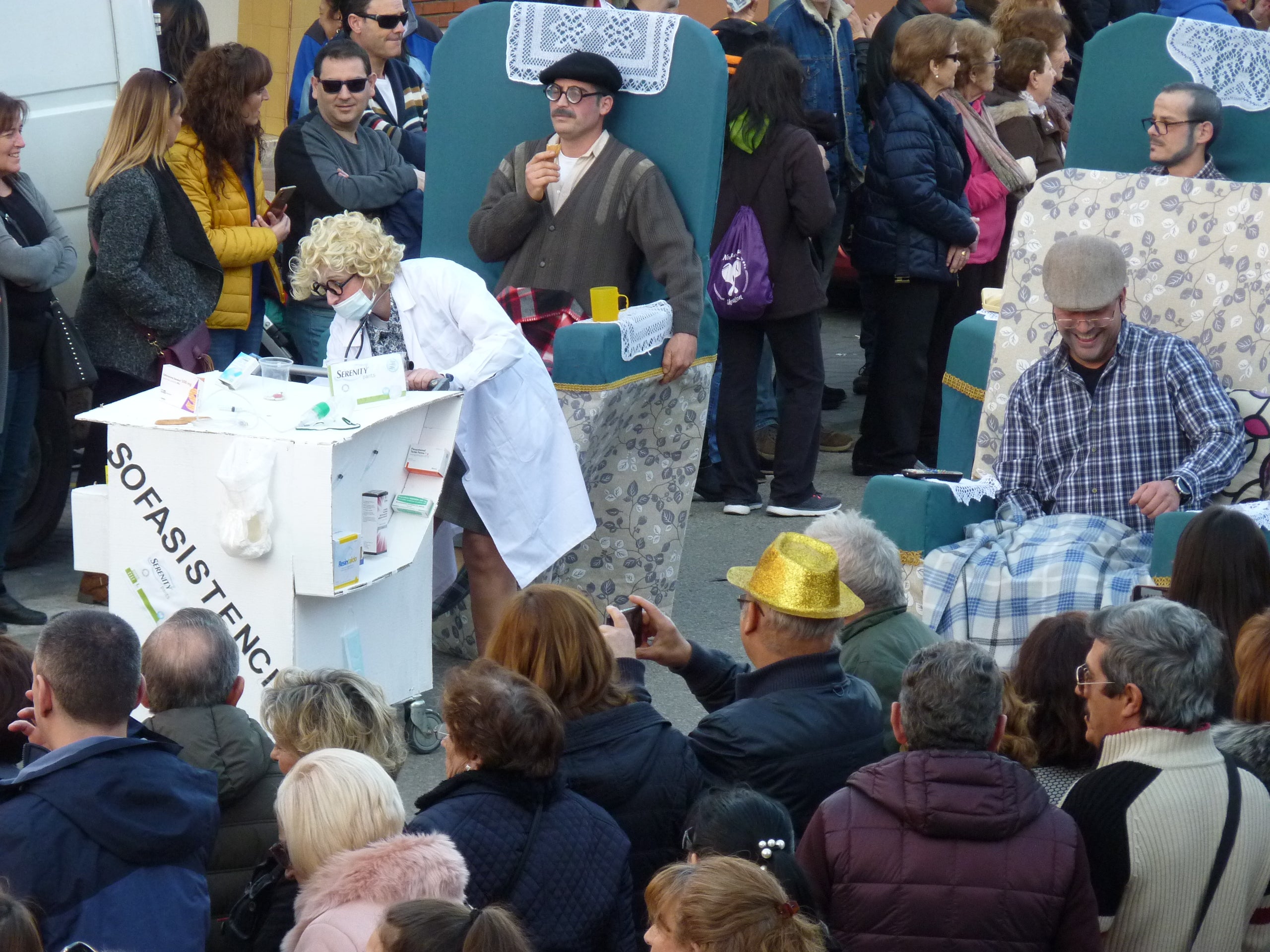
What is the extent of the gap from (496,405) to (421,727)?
3.26 ft

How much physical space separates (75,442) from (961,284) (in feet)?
13.2

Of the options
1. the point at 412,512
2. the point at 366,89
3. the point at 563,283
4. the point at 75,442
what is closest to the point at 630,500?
the point at 563,283

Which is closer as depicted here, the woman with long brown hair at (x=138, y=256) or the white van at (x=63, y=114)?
the woman with long brown hair at (x=138, y=256)

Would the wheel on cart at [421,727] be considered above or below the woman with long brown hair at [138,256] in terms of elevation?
below

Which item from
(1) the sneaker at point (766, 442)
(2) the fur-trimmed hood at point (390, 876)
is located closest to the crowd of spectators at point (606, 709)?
(2) the fur-trimmed hood at point (390, 876)

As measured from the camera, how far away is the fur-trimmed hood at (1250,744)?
300cm

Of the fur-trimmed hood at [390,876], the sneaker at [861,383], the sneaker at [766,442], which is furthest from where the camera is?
the sneaker at [861,383]

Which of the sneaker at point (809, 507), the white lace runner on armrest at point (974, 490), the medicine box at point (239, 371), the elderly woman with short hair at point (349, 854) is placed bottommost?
the sneaker at point (809, 507)

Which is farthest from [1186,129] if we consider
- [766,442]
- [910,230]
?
[766,442]

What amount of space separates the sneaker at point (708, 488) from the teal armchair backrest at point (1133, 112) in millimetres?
2129

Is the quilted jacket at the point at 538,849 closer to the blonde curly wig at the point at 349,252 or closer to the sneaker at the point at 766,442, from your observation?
the blonde curly wig at the point at 349,252

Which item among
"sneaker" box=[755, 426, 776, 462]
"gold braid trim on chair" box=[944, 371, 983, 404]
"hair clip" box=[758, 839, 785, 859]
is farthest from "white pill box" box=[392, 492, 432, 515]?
"sneaker" box=[755, 426, 776, 462]

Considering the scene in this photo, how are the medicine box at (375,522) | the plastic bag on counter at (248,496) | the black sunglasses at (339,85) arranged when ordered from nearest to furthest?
the plastic bag on counter at (248,496) → the medicine box at (375,522) → the black sunglasses at (339,85)

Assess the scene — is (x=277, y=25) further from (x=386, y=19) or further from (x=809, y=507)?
(x=809, y=507)
